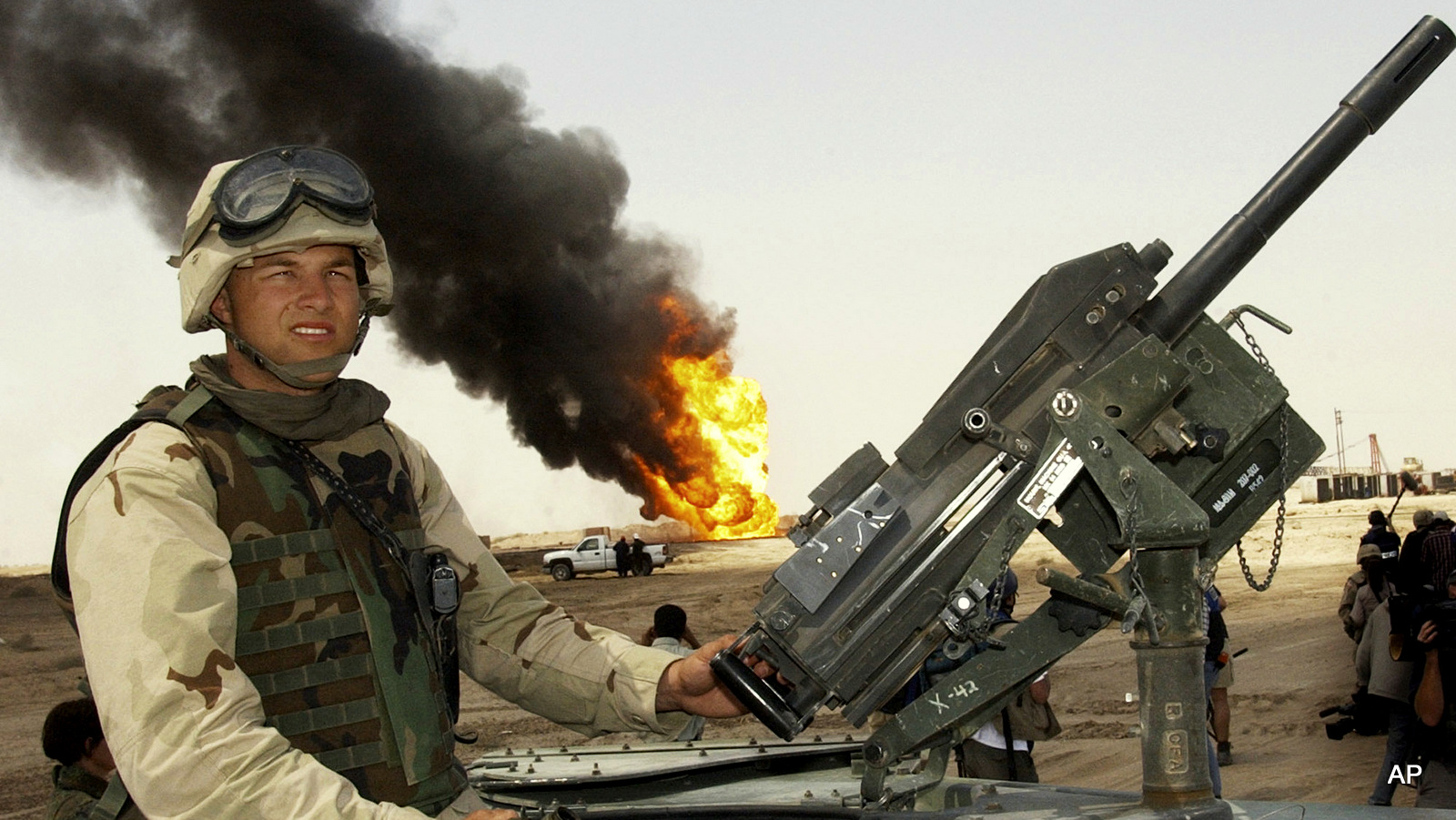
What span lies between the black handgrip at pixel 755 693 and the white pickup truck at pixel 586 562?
29.3 metres

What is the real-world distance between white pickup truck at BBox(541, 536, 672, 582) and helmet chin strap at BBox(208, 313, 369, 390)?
1170 inches

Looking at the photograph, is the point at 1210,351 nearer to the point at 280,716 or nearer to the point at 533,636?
the point at 533,636

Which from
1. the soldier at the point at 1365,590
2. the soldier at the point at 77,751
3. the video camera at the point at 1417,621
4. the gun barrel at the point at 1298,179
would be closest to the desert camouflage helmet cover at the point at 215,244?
the gun barrel at the point at 1298,179

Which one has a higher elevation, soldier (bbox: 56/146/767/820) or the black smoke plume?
the black smoke plume

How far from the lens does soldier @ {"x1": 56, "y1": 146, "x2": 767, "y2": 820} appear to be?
8.32ft

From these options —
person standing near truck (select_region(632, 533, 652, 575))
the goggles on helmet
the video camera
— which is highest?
person standing near truck (select_region(632, 533, 652, 575))

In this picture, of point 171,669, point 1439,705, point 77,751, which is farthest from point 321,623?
point 1439,705

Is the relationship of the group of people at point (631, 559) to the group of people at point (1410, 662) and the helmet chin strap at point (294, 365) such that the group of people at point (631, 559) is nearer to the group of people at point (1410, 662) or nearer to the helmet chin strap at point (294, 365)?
the group of people at point (1410, 662)

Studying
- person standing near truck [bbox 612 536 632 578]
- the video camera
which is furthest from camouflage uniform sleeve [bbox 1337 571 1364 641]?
person standing near truck [bbox 612 536 632 578]

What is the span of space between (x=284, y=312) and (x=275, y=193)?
0.86 feet

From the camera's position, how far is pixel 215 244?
10.4 feet

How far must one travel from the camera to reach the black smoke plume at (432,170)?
3256cm

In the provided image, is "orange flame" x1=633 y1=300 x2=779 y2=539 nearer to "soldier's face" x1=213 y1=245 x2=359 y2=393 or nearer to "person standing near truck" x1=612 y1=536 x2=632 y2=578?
"person standing near truck" x1=612 y1=536 x2=632 y2=578

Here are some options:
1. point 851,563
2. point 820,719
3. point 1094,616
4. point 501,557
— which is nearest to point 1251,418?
point 1094,616
